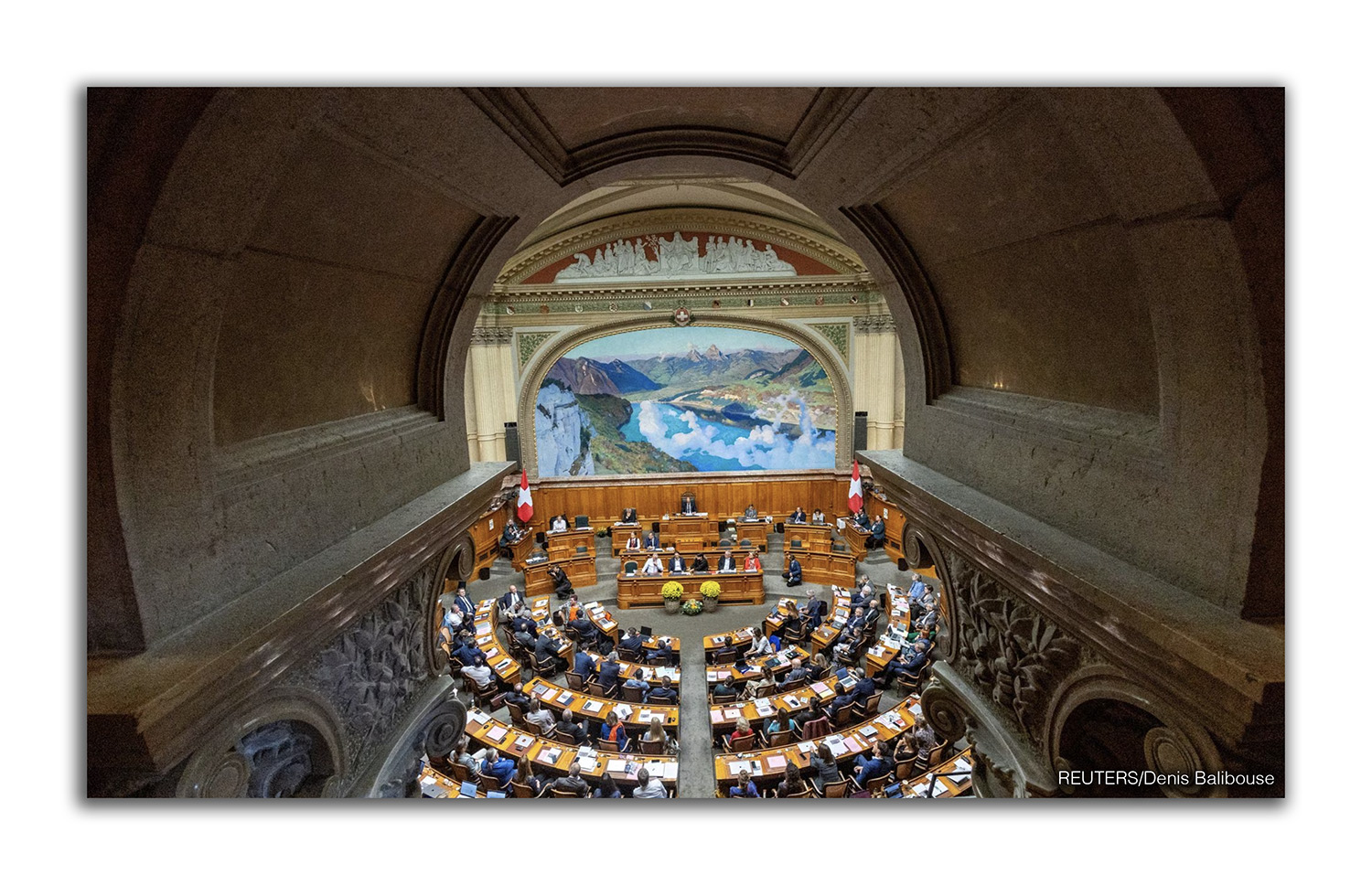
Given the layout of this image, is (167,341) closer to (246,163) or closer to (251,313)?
(251,313)

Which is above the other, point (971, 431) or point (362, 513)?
point (971, 431)

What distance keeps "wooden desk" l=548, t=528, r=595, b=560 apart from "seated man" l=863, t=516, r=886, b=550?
5.66 meters

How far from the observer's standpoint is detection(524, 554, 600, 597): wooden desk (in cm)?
1213

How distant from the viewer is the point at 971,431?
9.38 feet

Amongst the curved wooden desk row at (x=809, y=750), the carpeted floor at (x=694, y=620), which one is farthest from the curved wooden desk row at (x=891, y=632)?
the curved wooden desk row at (x=809, y=750)

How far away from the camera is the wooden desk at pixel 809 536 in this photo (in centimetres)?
1259

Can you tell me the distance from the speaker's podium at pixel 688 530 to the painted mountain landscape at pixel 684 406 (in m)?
1.59

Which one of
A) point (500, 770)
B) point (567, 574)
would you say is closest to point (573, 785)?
point (500, 770)

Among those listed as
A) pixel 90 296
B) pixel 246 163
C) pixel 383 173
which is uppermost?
pixel 383 173

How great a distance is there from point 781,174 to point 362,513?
2.27m

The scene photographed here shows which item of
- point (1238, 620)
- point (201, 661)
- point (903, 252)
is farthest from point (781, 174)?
point (201, 661)

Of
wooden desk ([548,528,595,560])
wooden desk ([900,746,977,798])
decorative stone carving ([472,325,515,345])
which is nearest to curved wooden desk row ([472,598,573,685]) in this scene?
wooden desk ([548,528,595,560])

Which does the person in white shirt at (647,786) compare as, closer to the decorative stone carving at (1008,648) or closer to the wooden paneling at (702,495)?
the decorative stone carving at (1008,648)

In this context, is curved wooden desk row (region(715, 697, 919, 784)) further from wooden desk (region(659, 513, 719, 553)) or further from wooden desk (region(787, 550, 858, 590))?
wooden desk (region(659, 513, 719, 553))
